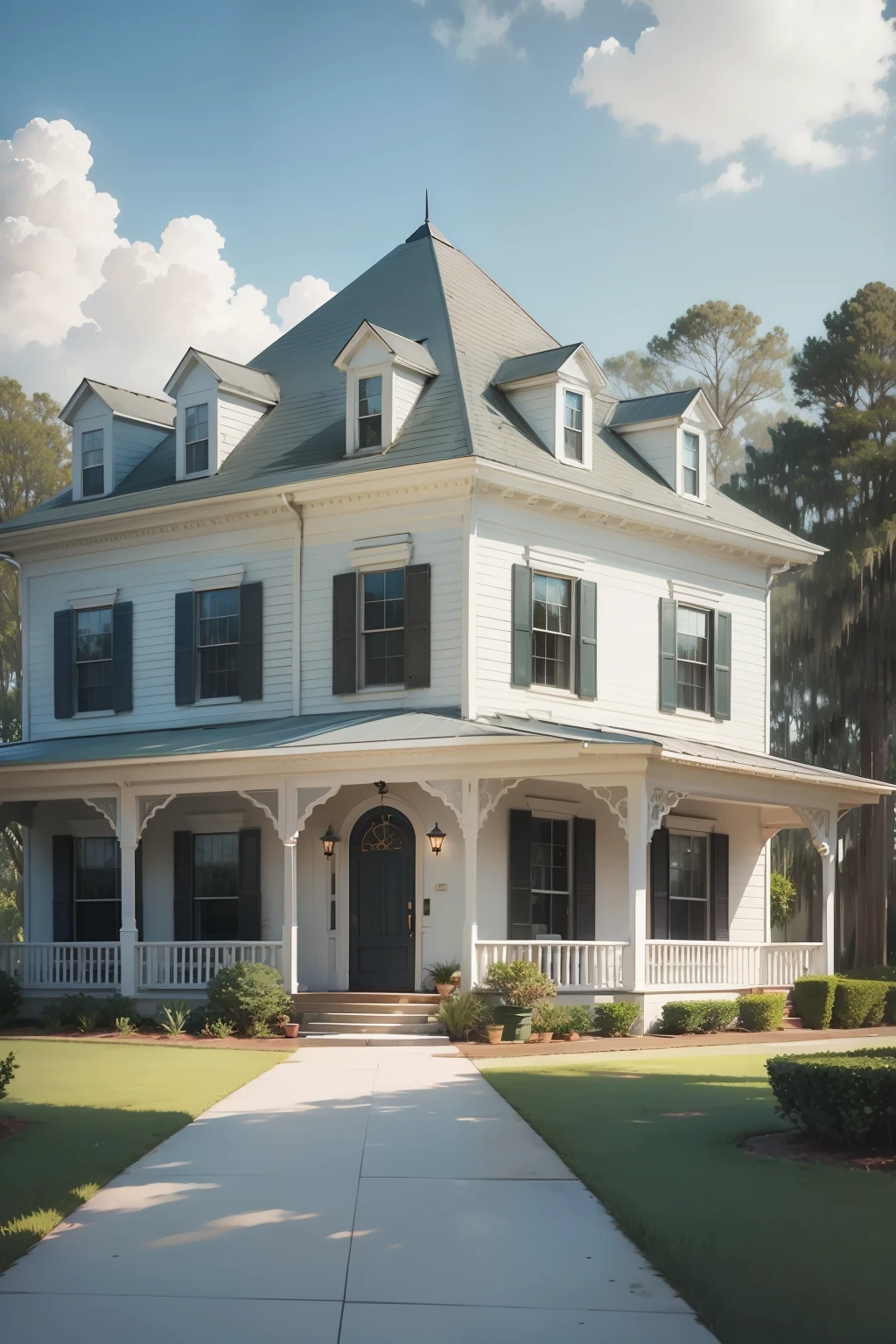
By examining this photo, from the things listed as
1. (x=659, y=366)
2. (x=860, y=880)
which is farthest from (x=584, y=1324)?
(x=659, y=366)

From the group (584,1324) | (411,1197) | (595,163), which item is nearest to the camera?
(584,1324)

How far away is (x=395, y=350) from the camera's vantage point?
21.5 meters

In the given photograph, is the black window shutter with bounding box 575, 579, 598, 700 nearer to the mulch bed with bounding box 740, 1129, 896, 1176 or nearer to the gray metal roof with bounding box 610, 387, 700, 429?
the gray metal roof with bounding box 610, 387, 700, 429

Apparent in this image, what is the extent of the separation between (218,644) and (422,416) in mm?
4891

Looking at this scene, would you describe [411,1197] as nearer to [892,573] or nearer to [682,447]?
[682,447]

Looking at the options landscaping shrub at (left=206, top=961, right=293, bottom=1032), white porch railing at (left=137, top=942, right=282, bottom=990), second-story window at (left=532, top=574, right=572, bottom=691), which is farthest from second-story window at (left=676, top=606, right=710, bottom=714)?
landscaping shrub at (left=206, top=961, right=293, bottom=1032)

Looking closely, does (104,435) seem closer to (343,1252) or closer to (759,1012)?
(759,1012)

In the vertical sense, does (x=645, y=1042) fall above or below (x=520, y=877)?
below

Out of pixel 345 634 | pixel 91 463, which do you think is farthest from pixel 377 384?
pixel 91 463

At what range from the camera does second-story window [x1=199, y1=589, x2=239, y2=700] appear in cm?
2289

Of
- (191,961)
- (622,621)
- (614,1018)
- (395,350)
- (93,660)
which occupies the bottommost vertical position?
(614,1018)

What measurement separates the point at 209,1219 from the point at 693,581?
17350mm

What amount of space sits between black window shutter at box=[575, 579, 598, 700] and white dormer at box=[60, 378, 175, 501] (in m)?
8.77

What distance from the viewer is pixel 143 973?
21.3m
